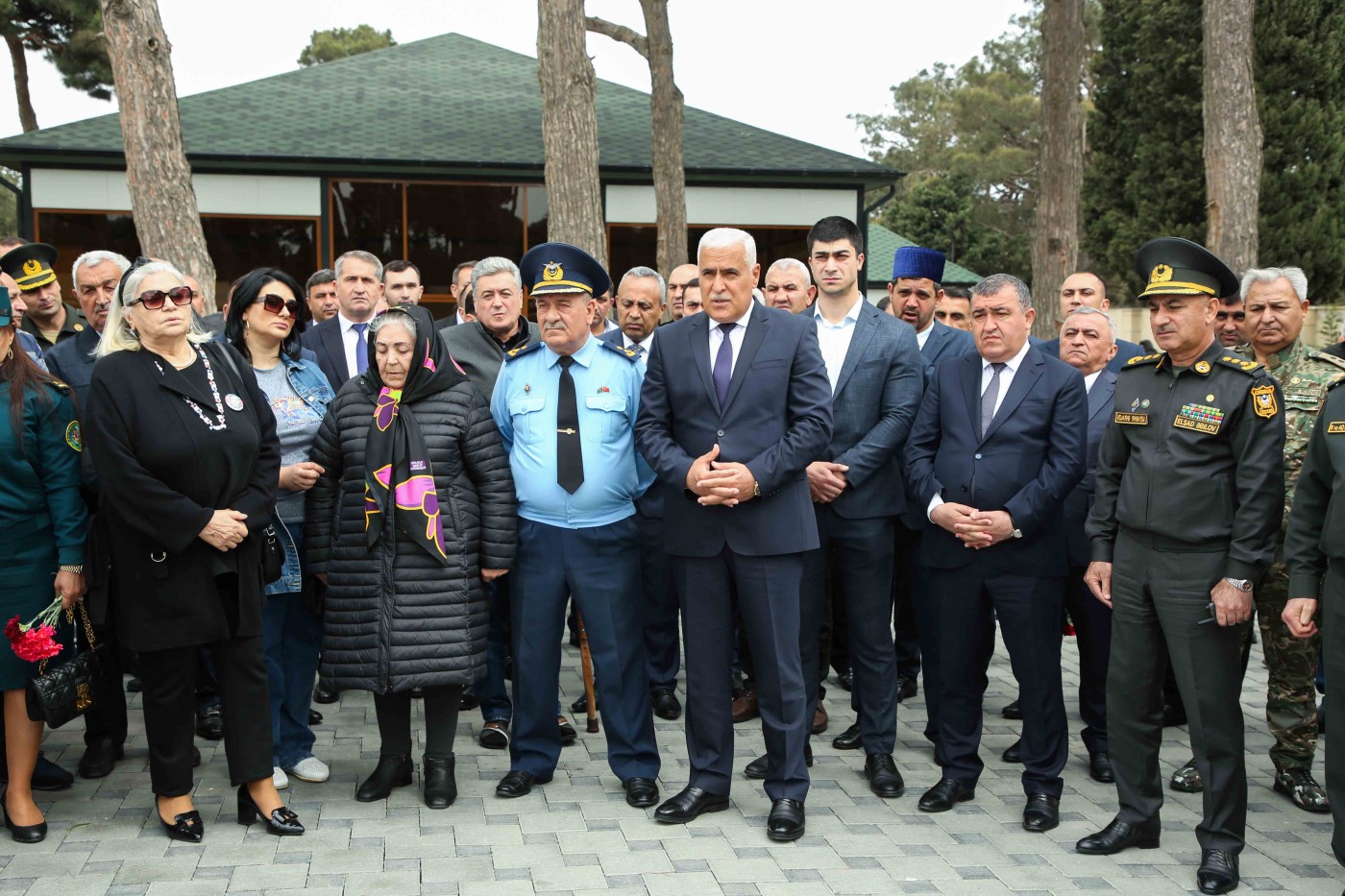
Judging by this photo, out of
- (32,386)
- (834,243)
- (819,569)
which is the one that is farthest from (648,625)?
(32,386)

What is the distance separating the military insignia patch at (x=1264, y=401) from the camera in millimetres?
4191

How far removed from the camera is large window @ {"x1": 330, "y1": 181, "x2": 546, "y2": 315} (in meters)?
18.2

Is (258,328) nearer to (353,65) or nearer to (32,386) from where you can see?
(32,386)

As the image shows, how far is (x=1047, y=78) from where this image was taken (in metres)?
15.7

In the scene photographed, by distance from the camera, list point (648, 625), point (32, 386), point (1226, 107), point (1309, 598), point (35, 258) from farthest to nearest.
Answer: point (1226, 107) < point (648, 625) < point (35, 258) < point (32, 386) < point (1309, 598)

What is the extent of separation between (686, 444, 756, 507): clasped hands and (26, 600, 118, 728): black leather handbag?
2.38m

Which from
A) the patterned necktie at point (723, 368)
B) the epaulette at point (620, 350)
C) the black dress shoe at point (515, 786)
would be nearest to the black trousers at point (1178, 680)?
the patterned necktie at point (723, 368)

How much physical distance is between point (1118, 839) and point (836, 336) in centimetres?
236

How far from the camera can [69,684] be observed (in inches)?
177

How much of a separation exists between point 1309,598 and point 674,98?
12539 mm

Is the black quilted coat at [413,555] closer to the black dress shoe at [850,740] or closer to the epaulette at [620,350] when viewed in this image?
the epaulette at [620,350]

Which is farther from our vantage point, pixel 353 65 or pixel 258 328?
pixel 353 65

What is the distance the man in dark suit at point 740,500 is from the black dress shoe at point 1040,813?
35.0 inches

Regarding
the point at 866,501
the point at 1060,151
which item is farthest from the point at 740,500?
the point at 1060,151
